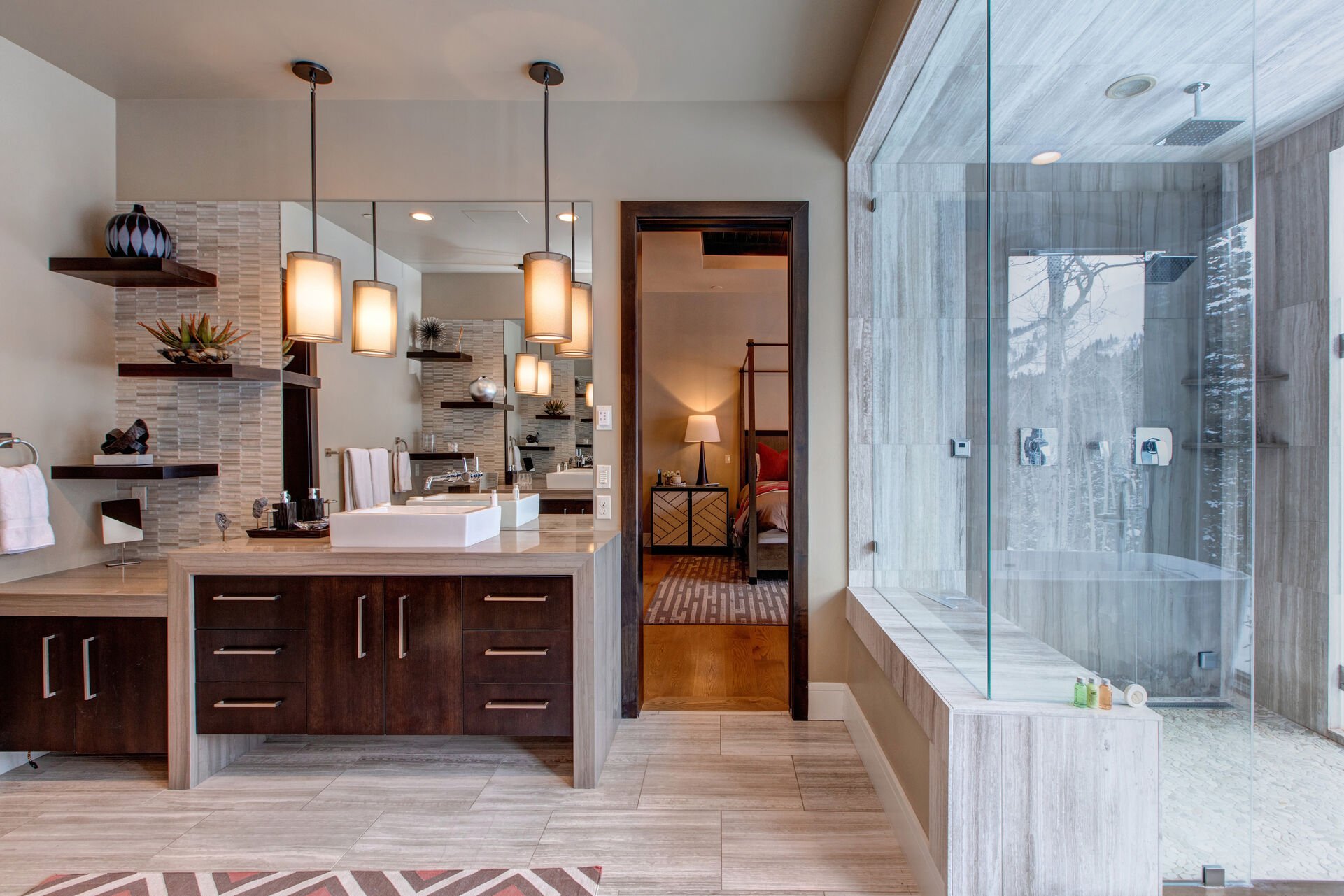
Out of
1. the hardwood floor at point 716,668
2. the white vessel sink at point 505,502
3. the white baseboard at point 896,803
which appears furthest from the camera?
the hardwood floor at point 716,668

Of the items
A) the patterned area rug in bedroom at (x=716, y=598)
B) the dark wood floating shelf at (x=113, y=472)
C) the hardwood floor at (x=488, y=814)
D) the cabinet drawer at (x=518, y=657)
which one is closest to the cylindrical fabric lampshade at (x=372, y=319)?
the dark wood floating shelf at (x=113, y=472)

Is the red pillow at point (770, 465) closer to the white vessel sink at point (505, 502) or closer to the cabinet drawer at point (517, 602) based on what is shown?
the white vessel sink at point (505, 502)

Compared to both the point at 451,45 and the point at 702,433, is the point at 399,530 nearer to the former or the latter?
the point at 451,45

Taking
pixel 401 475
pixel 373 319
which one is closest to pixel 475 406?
pixel 401 475

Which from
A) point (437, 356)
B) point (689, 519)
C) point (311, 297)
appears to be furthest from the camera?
point (689, 519)

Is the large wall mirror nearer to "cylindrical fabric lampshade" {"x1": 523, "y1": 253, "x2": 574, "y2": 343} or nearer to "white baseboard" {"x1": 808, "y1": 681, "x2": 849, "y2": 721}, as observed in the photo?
"cylindrical fabric lampshade" {"x1": 523, "y1": 253, "x2": 574, "y2": 343}

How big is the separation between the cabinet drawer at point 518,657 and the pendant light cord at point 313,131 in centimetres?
177

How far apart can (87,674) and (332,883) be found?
4.15 feet

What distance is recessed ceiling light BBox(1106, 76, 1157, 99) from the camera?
1.53 metres

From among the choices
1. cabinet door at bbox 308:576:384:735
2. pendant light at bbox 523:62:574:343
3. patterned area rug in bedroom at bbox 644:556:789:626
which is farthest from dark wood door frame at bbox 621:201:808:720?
cabinet door at bbox 308:576:384:735

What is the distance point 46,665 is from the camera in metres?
2.22

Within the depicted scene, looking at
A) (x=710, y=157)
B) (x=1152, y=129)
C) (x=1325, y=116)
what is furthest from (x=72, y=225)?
(x=1325, y=116)

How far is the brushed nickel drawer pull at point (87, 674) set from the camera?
2.24m

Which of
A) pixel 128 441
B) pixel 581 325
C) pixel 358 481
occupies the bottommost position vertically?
pixel 358 481
